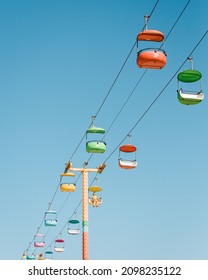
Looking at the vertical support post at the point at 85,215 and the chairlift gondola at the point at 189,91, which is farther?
the vertical support post at the point at 85,215

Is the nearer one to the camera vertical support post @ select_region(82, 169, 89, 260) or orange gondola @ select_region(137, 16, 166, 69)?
orange gondola @ select_region(137, 16, 166, 69)

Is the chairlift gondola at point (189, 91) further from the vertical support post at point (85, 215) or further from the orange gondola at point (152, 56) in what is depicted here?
the vertical support post at point (85, 215)

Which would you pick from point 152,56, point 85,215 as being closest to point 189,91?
point 152,56

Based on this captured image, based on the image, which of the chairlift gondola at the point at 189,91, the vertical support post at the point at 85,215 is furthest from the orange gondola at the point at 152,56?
the vertical support post at the point at 85,215

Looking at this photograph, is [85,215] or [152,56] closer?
[152,56]

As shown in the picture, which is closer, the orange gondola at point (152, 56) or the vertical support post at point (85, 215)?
the orange gondola at point (152, 56)

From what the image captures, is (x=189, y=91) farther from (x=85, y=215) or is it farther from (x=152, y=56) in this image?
(x=85, y=215)

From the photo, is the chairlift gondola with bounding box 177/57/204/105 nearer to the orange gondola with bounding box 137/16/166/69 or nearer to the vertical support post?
the orange gondola with bounding box 137/16/166/69

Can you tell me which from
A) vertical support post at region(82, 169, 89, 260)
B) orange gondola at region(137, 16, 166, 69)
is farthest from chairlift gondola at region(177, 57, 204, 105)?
vertical support post at region(82, 169, 89, 260)

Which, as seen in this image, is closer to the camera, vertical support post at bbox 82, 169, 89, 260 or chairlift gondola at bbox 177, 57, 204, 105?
chairlift gondola at bbox 177, 57, 204, 105
